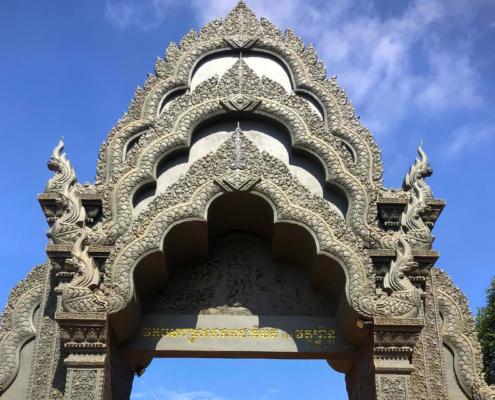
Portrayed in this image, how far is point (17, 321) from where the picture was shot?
34.9ft

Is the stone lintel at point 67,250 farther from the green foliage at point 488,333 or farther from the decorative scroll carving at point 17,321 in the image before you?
the green foliage at point 488,333

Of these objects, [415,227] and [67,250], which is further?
[415,227]

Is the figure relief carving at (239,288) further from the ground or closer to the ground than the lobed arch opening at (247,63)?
closer to the ground

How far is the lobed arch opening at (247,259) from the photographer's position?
398 inches

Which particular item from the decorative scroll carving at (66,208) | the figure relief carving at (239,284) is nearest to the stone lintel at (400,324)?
the figure relief carving at (239,284)

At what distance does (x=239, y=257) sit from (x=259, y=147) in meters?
1.90

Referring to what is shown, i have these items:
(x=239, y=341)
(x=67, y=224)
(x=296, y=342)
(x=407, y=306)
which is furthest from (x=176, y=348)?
(x=407, y=306)

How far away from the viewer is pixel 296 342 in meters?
10.4

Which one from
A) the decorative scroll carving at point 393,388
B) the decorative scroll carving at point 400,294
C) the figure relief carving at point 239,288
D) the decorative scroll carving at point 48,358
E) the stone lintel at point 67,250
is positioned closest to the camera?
the decorative scroll carving at point 393,388

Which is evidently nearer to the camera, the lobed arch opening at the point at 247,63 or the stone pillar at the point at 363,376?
the stone pillar at the point at 363,376

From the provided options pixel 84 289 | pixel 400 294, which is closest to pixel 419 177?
pixel 400 294

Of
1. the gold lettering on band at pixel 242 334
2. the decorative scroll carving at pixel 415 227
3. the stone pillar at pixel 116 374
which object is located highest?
the decorative scroll carving at pixel 415 227

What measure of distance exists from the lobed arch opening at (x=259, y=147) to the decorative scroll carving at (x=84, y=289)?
126cm

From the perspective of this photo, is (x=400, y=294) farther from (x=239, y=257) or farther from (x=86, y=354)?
(x=86, y=354)
